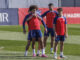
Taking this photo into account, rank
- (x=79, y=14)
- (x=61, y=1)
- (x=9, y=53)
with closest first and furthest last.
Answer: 1. (x=9, y=53)
2. (x=79, y=14)
3. (x=61, y=1)

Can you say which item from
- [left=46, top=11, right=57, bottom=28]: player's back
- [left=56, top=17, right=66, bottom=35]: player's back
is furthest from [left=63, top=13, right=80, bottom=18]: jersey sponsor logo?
[left=56, top=17, right=66, bottom=35]: player's back

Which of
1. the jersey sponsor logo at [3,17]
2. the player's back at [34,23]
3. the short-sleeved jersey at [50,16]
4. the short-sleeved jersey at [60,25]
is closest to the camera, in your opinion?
the short-sleeved jersey at [60,25]

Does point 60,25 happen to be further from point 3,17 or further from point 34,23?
point 3,17

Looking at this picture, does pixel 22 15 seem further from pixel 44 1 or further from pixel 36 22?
pixel 36 22

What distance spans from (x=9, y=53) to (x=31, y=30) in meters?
1.68

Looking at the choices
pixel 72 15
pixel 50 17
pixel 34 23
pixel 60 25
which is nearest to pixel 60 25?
pixel 60 25

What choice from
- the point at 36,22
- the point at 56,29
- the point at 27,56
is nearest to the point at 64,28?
the point at 56,29

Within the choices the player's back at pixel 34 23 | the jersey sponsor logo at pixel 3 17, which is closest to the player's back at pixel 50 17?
the player's back at pixel 34 23

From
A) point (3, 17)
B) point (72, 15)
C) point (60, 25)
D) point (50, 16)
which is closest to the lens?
point (60, 25)

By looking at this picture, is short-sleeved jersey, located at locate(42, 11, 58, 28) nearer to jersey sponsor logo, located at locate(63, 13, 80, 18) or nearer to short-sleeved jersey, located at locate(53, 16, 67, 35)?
short-sleeved jersey, located at locate(53, 16, 67, 35)

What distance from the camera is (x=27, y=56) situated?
10789 millimetres

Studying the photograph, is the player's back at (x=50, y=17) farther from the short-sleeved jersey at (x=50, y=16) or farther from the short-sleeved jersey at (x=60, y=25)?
the short-sleeved jersey at (x=60, y=25)

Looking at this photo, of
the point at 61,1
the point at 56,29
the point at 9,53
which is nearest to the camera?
the point at 56,29

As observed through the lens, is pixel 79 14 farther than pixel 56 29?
Yes
